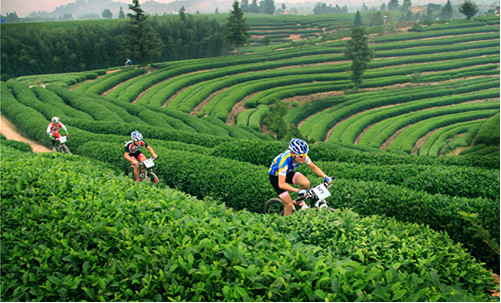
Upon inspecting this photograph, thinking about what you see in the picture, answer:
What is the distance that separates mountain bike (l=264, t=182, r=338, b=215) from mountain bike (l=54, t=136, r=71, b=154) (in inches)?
412

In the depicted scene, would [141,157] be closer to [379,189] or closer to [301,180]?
[301,180]

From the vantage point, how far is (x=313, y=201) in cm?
761

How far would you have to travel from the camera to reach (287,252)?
4.22m

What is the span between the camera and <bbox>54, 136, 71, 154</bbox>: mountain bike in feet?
45.8

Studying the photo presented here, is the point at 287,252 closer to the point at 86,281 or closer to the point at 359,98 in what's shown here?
the point at 86,281

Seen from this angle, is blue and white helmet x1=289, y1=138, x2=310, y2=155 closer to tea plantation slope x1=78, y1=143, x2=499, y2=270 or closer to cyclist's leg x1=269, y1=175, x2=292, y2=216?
cyclist's leg x1=269, y1=175, x2=292, y2=216

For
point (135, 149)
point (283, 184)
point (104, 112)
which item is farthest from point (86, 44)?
point (283, 184)

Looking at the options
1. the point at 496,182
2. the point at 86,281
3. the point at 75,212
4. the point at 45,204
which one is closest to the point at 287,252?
the point at 86,281

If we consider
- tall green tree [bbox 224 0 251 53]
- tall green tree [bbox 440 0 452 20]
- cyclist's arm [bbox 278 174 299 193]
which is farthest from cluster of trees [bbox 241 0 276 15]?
tall green tree [bbox 440 0 452 20]

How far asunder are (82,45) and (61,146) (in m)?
25.2

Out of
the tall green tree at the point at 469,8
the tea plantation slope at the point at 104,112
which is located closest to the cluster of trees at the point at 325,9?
the tall green tree at the point at 469,8

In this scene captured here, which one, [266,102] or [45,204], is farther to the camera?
[266,102]

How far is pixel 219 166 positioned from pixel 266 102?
16.1 metres

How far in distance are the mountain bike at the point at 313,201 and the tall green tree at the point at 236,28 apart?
19.3 m
